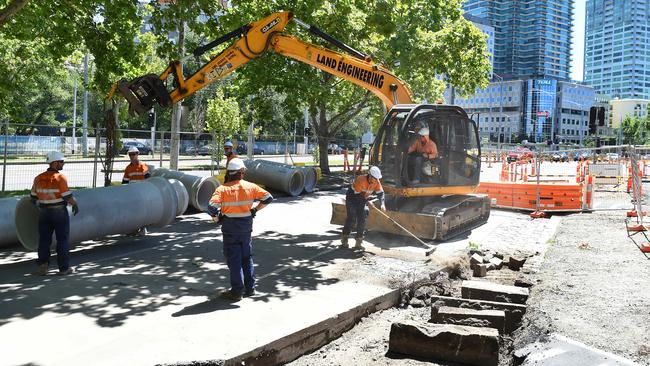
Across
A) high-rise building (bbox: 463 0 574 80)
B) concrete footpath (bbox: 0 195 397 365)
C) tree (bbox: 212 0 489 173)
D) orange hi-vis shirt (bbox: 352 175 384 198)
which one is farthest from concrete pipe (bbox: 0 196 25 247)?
high-rise building (bbox: 463 0 574 80)

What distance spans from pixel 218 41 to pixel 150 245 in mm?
4587

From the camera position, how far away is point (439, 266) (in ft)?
30.5

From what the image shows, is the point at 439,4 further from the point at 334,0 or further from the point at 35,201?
the point at 35,201

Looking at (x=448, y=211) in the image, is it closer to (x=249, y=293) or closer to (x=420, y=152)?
(x=420, y=152)

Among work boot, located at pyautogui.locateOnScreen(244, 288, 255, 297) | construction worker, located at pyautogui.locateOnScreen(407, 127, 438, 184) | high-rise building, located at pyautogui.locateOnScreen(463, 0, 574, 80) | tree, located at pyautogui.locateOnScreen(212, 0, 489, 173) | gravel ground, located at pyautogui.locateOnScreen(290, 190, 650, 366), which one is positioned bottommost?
gravel ground, located at pyautogui.locateOnScreen(290, 190, 650, 366)

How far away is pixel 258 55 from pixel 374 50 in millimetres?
14794

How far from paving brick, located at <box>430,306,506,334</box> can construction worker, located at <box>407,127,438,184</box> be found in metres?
6.13

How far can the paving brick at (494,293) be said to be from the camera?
7430mm

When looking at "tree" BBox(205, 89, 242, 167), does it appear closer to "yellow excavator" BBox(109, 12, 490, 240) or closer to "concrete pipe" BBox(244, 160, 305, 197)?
"concrete pipe" BBox(244, 160, 305, 197)

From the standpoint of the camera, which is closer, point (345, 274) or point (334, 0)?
point (345, 274)

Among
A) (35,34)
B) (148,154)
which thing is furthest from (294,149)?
(35,34)

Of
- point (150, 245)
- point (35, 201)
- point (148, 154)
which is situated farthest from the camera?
point (148, 154)

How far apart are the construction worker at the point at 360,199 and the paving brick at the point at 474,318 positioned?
12.9 ft

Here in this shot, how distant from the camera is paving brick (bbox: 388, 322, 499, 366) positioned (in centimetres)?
571
